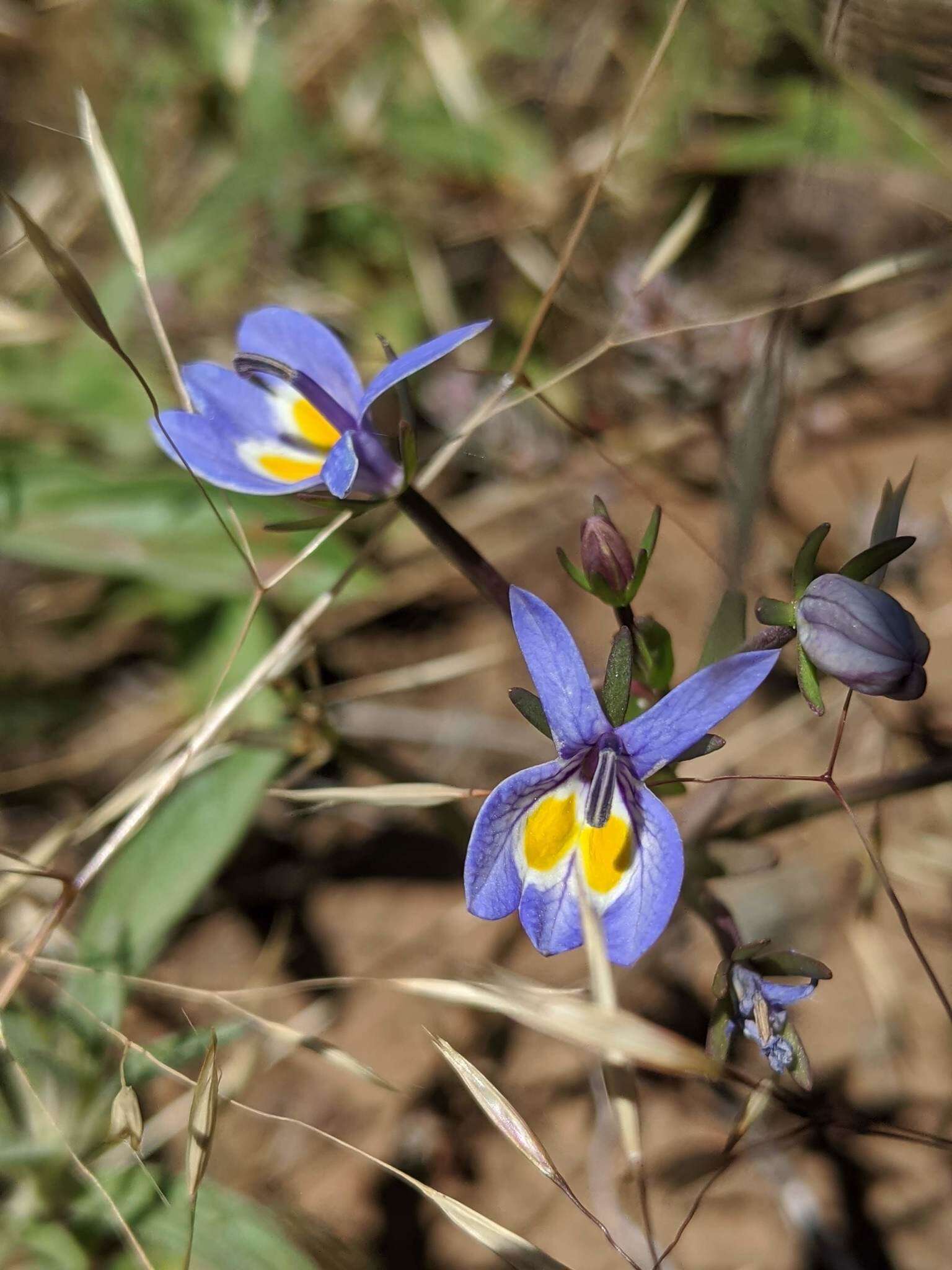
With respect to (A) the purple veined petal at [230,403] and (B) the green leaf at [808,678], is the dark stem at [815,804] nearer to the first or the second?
→ (B) the green leaf at [808,678]

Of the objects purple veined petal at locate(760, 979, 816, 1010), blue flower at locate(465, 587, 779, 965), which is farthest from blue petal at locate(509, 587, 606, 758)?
purple veined petal at locate(760, 979, 816, 1010)

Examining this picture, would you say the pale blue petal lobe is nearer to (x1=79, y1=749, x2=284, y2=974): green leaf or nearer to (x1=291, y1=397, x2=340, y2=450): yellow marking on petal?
(x1=291, y1=397, x2=340, y2=450): yellow marking on petal

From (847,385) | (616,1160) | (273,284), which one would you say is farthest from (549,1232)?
(273,284)

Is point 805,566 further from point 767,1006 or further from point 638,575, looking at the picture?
point 767,1006

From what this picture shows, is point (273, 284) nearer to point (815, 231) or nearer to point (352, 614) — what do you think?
point (352, 614)

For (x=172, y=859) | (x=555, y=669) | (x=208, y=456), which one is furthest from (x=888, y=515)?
(x=172, y=859)
